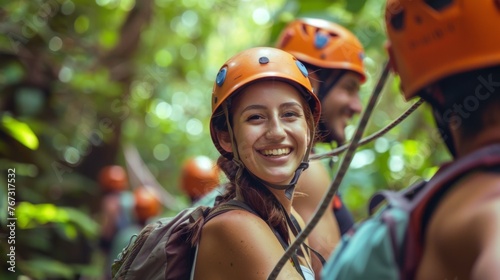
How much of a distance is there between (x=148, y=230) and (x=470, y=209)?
181 centimetres

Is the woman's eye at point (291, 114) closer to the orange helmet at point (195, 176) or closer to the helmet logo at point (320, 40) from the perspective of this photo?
the helmet logo at point (320, 40)

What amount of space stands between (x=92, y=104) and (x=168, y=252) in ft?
29.2

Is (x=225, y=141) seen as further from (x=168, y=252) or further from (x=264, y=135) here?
(x=168, y=252)

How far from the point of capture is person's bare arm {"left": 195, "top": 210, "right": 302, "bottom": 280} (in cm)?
287

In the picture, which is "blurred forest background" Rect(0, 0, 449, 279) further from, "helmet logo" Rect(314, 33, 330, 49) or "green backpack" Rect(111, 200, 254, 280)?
"green backpack" Rect(111, 200, 254, 280)

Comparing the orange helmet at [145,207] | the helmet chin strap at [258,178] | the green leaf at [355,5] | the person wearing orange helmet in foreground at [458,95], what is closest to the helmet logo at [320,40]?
the helmet chin strap at [258,178]

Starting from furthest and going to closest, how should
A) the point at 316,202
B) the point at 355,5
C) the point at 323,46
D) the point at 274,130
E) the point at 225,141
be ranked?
the point at 355,5, the point at 323,46, the point at 316,202, the point at 225,141, the point at 274,130

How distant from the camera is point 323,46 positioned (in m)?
5.18

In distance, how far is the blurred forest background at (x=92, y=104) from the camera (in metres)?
7.87

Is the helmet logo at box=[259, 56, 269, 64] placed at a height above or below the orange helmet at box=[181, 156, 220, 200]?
above

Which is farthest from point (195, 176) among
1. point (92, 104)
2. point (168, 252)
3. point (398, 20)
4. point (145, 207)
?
point (398, 20)

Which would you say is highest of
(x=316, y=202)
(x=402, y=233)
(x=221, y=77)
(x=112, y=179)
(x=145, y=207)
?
(x=221, y=77)

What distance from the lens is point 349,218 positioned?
15.3 feet

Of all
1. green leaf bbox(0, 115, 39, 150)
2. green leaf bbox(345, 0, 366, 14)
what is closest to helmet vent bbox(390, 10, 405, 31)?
green leaf bbox(345, 0, 366, 14)
